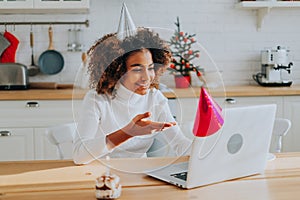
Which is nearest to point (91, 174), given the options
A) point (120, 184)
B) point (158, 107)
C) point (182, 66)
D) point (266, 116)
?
point (120, 184)

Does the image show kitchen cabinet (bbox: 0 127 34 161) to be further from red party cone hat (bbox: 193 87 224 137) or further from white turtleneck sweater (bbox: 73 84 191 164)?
red party cone hat (bbox: 193 87 224 137)

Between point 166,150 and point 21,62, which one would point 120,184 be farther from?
point 21,62

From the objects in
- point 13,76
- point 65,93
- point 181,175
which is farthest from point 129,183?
point 13,76

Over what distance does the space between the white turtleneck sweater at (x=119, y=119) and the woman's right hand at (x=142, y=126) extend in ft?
0.04

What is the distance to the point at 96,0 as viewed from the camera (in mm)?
4281

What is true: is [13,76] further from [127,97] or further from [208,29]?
[127,97]

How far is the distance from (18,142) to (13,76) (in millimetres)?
540

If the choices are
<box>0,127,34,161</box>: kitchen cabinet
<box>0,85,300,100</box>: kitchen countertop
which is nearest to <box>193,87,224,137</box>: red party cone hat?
<box>0,85,300,100</box>: kitchen countertop

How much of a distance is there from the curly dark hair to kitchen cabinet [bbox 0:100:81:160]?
2053mm

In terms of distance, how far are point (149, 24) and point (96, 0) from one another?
0.47 meters

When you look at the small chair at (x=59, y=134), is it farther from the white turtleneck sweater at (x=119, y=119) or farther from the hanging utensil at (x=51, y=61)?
the hanging utensil at (x=51, y=61)

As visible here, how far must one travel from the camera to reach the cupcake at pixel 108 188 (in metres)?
1.52

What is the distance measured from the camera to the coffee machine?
419cm

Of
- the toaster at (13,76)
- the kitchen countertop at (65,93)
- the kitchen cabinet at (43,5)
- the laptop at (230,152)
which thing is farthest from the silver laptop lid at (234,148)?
the toaster at (13,76)
